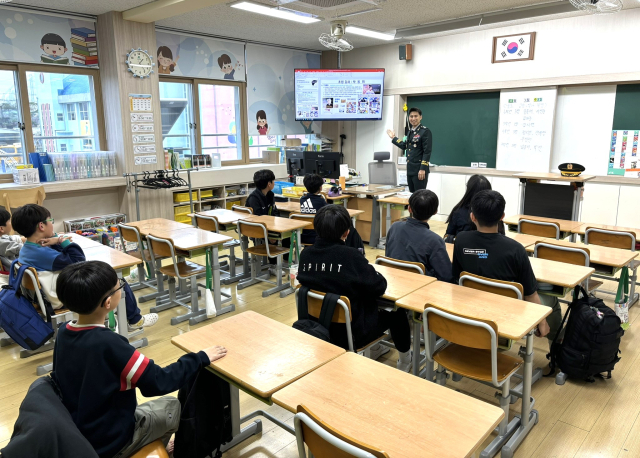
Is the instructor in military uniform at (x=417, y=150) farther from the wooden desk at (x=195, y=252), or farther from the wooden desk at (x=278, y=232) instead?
the wooden desk at (x=195, y=252)

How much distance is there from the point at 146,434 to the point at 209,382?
30cm

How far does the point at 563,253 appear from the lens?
3199mm

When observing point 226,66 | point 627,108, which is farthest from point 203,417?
point 226,66

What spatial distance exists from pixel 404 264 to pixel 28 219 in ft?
7.65

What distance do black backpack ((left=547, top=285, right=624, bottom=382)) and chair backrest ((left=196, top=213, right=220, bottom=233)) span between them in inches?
123

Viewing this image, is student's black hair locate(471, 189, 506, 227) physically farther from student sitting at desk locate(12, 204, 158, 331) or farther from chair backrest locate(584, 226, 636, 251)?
student sitting at desk locate(12, 204, 158, 331)

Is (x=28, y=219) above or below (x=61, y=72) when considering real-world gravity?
below

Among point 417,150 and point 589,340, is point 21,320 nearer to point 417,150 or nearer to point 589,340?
point 589,340

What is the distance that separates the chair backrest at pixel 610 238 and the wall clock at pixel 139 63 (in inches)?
207

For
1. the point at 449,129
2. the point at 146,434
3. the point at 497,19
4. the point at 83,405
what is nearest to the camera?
the point at 83,405

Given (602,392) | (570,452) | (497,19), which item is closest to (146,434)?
(570,452)

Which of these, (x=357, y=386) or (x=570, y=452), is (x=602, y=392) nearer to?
(x=570, y=452)

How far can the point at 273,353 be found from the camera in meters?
1.78

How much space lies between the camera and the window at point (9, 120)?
17.4ft
